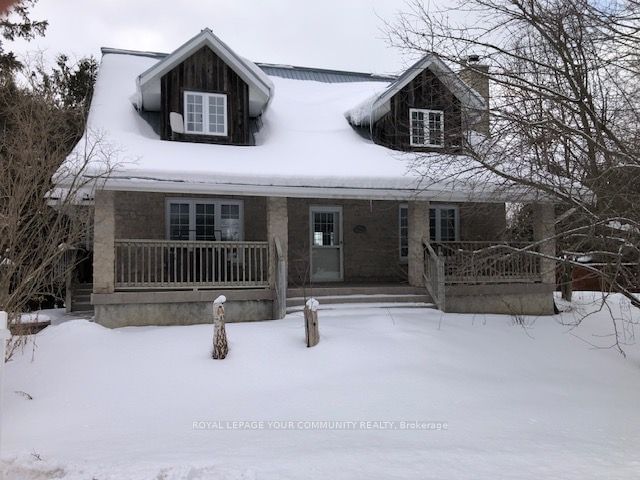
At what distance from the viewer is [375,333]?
9117mm

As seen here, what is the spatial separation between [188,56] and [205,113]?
1.44 m

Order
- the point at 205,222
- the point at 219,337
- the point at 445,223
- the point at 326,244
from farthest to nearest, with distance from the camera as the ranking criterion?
the point at 445,223
the point at 326,244
the point at 205,222
the point at 219,337

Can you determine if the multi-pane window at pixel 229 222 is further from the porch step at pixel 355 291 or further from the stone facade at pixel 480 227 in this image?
the stone facade at pixel 480 227

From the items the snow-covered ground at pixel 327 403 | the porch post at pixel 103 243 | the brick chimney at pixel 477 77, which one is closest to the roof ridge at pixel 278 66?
the brick chimney at pixel 477 77

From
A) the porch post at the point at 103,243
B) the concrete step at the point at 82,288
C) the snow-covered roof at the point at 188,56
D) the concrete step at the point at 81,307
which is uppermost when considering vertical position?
the snow-covered roof at the point at 188,56

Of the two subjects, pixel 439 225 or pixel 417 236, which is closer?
pixel 417 236

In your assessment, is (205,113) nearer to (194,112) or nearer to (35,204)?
(194,112)

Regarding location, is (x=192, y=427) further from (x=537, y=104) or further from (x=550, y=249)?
(x=550, y=249)

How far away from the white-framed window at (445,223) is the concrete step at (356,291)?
11.3 ft

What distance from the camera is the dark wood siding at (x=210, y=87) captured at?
39.3ft

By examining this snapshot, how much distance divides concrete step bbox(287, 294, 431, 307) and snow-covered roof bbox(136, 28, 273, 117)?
5.42 m

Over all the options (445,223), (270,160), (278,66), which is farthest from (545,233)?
(278,66)

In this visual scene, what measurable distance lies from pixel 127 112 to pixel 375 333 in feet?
27.7

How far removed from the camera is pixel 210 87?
1222cm
